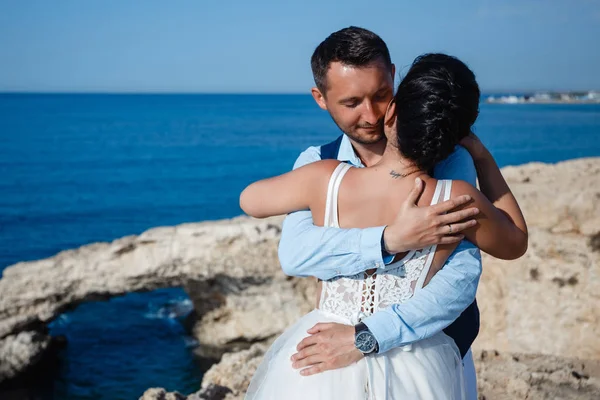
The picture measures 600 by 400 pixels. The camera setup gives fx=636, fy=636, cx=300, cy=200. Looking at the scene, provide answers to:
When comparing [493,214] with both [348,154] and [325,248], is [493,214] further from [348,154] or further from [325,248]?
[348,154]

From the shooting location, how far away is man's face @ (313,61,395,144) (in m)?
2.82

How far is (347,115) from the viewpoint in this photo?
9.46 ft

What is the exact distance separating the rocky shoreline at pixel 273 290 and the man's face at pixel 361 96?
2904 millimetres

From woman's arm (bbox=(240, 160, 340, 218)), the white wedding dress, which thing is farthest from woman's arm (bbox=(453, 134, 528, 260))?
woman's arm (bbox=(240, 160, 340, 218))

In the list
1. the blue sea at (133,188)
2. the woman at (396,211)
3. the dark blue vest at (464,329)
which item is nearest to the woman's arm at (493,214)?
the woman at (396,211)

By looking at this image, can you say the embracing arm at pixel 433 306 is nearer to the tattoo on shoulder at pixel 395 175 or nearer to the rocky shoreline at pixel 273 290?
the tattoo on shoulder at pixel 395 175

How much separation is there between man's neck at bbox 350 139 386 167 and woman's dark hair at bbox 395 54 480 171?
2.00 feet

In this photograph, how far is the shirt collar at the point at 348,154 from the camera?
3.02m

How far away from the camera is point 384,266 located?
2.43 meters

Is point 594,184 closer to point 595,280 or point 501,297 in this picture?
point 595,280

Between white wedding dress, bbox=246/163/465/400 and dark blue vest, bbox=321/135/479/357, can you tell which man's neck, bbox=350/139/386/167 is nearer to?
white wedding dress, bbox=246/163/465/400

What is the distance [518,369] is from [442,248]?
3260 millimetres

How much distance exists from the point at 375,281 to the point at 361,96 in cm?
84

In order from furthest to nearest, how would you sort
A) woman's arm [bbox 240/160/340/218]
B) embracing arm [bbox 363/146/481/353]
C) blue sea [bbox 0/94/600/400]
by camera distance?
1. blue sea [bbox 0/94/600/400]
2. woman's arm [bbox 240/160/340/218]
3. embracing arm [bbox 363/146/481/353]
